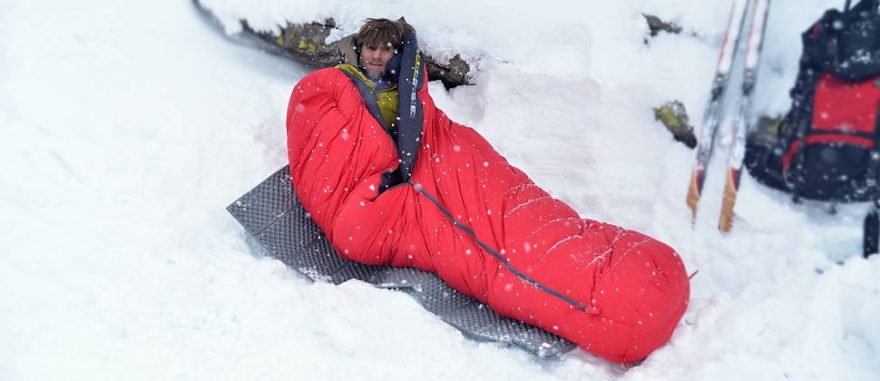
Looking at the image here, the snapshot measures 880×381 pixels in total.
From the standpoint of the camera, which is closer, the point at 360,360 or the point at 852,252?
the point at 360,360

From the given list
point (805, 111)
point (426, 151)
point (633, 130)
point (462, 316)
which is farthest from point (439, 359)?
point (805, 111)

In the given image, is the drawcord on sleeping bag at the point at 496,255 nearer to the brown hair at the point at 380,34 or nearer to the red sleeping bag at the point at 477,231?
the red sleeping bag at the point at 477,231

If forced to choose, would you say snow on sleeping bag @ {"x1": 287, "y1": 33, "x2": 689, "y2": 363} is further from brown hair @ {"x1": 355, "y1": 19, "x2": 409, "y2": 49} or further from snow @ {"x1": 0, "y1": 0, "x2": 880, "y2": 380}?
snow @ {"x1": 0, "y1": 0, "x2": 880, "y2": 380}

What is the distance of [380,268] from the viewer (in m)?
2.91

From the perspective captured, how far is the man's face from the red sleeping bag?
0.13 m

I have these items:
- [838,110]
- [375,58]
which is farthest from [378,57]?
[838,110]

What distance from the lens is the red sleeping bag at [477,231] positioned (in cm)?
250

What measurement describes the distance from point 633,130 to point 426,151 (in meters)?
1.27

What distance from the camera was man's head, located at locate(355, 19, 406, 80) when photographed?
9.85ft

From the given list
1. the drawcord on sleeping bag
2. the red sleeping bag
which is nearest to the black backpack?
the red sleeping bag

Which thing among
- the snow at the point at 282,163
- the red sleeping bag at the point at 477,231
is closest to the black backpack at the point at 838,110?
the snow at the point at 282,163

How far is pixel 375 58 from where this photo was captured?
9.89ft

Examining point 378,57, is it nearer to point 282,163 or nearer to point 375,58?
point 375,58

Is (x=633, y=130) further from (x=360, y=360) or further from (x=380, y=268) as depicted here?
(x=360, y=360)
